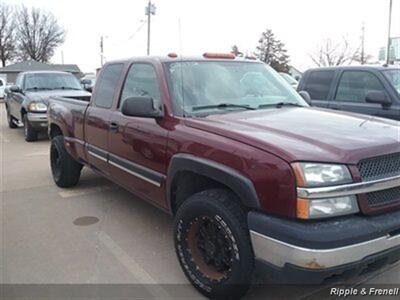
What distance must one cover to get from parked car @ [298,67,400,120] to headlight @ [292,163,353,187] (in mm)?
4203

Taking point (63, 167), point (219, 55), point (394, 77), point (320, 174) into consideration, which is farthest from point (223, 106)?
point (394, 77)

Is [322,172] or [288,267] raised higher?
[322,172]

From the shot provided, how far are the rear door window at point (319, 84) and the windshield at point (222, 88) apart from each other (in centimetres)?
329

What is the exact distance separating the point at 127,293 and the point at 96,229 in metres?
1.51

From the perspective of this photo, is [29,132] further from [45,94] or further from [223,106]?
[223,106]

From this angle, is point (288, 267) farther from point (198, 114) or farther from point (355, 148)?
point (198, 114)

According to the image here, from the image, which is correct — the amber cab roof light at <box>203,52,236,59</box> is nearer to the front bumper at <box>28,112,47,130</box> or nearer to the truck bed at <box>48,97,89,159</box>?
the truck bed at <box>48,97,89,159</box>

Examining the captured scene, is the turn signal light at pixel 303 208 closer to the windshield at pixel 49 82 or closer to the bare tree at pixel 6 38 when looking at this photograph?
the windshield at pixel 49 82

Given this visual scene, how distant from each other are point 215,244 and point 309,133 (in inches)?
41.5

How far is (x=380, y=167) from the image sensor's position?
2844mm

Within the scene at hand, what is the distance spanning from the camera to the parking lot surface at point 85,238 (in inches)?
146

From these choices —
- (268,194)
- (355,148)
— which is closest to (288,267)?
(268,194)

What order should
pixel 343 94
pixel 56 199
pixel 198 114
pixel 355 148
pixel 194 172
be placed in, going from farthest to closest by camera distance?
pixel 343 94 → pixel 56 199 → pixel 198 114 → pixel 194 172 → pixel 355 148

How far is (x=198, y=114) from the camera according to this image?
3725mm
